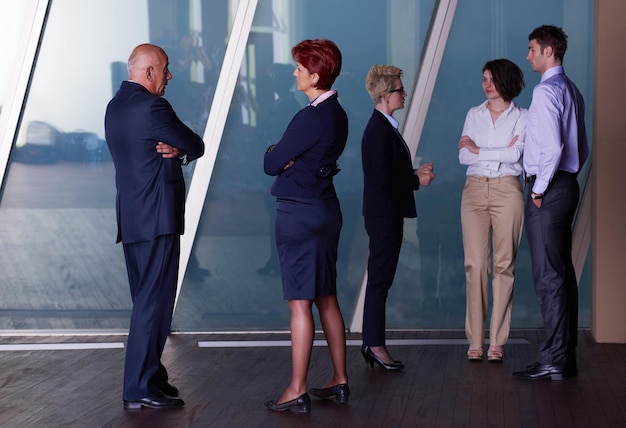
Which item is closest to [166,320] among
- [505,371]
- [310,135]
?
[310,135]

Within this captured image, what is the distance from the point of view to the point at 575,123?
5.09 metres

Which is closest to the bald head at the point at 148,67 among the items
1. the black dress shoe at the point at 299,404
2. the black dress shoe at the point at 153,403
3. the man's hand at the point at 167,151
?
the man's hand at the point at 167,151

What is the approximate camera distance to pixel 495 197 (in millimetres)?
5629

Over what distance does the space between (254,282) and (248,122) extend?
1.09 m

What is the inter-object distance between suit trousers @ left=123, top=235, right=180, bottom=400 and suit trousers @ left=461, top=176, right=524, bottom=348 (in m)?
1.83

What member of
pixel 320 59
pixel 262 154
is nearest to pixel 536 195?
pixel 320 59

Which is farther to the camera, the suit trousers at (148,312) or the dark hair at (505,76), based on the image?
the dark hair at (505,76)

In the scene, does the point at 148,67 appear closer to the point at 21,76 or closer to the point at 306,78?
the point at 306,78

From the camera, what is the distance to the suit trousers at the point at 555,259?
200 inches

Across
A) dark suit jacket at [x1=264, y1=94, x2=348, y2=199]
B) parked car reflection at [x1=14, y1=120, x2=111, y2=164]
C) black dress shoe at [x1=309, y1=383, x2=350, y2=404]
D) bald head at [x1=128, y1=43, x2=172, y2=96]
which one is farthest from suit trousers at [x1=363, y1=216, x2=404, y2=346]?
parked car reflection at [x1=14, y1=120, x2=111, y2=164]

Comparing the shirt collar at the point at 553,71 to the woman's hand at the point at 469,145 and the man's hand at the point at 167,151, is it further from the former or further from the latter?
the man's hand at the point at 167,151

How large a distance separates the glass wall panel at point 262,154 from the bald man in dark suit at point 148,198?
218 centimetres

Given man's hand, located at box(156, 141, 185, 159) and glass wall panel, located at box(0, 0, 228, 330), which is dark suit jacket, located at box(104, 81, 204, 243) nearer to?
man's hand, located at box(156, 141, 185, 159)

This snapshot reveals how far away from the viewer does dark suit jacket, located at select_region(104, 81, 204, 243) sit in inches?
178
